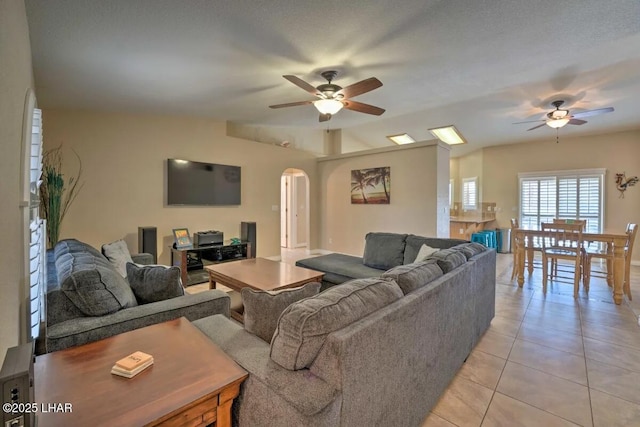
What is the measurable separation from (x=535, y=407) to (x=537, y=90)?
14.2 feet

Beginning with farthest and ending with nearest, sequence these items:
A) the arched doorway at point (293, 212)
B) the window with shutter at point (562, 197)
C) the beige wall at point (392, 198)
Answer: the arched doorway at point (293, 212)
the window with shutter at point (562, 197)
the beige wall at point (392, 198)

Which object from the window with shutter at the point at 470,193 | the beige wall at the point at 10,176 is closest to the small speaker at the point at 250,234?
the beige wall at the point at 10,176

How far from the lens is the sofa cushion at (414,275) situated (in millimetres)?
1635

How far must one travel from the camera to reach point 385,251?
3.71 m

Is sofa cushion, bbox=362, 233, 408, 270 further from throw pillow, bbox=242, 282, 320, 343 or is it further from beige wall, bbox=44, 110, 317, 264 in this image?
beige wall, bbox=44, 110, 317, 264

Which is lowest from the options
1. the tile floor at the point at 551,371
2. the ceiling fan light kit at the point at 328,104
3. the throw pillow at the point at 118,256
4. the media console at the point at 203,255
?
the tile floor at the point at 551,371

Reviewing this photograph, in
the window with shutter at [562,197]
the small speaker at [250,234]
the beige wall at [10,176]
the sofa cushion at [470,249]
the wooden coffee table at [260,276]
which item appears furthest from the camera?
the window with shutter at [562,197]

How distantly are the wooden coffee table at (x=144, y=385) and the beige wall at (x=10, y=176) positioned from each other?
252mm

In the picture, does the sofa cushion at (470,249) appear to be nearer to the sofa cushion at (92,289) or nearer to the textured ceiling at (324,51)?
the textured ceiling at (324,51)

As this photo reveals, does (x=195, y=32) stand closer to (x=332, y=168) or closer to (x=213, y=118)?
(x=213, y=118)

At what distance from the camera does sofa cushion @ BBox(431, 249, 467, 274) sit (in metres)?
2.07

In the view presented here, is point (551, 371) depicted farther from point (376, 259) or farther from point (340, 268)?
point (340, 268)

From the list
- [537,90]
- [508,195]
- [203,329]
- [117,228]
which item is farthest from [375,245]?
[508,195]

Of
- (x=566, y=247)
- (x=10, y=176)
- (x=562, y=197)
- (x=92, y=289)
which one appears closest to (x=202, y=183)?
(x=92, y=289)
